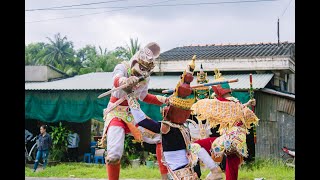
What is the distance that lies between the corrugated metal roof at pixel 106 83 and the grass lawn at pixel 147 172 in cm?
195

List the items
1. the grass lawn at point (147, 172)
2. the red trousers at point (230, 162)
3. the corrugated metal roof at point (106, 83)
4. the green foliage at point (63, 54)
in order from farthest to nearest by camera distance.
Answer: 1. the green foliage at point (63, 54)
2. the corrugated metal roof at point (106, 83)
3. the grass lawn at point (147, 172)
4. the red trousers at point (230, 162)

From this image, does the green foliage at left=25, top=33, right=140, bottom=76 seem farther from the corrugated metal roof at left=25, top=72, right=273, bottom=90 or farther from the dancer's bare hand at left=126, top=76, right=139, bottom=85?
the dancer's bare hand at left=126, top=76, right=139, bottom=85

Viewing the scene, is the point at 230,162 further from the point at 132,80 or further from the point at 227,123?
the point at 132,80

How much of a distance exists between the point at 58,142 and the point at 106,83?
2.25m

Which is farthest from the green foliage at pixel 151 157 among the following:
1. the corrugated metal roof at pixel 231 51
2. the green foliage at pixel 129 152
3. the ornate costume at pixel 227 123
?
the ornate costume at pixel 227 123

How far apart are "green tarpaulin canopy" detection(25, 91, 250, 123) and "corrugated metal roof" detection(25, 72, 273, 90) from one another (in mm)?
202

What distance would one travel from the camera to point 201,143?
6340mm

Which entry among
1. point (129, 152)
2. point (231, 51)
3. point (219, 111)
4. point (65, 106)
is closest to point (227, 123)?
point (219, 111)

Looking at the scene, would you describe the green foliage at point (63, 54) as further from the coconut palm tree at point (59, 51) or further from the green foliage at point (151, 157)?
the green foliage at point (151, 157)

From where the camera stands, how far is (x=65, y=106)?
1360 centimetres

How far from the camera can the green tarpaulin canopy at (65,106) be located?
13.2m
